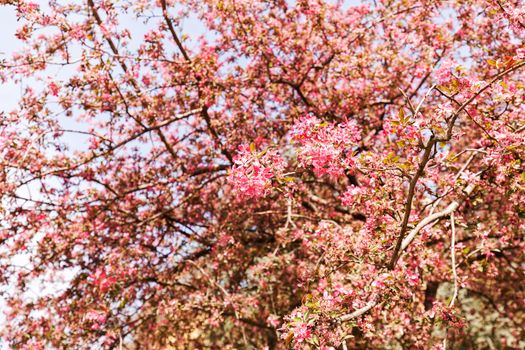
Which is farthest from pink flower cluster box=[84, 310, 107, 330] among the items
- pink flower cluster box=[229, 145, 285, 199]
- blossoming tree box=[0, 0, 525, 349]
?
Result: pink flower cluster box=[229, 145, 285, 199]

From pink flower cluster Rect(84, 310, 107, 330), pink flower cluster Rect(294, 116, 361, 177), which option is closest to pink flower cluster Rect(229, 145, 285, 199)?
pink flower cluster Rect(294, 116, 361, 177)

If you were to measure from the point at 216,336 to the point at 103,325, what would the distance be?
498 cm

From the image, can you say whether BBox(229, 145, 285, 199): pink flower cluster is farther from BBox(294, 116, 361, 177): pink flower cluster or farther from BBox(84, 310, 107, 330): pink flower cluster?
BBox(84, 310, 107, 330): pink flower cluster

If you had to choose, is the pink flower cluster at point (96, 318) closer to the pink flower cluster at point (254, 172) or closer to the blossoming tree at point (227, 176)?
the blossoming tree at point (227, 176)

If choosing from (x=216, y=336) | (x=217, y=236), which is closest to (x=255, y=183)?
(x=217, y=236)

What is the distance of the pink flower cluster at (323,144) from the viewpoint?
3.67m

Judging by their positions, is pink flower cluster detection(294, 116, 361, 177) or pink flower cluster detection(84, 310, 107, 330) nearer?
pink flower cluster detection(294, 116, 361, 177)

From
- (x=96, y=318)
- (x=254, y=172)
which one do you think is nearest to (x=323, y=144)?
(x=254, y=172)

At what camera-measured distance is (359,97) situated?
297 inches

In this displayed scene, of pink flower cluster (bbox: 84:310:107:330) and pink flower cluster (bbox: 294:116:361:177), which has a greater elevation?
pink flower cluster (bbox: 84:310:107:330)

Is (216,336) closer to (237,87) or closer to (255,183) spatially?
(237,87)

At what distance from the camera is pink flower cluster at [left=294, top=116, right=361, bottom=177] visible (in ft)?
12.0

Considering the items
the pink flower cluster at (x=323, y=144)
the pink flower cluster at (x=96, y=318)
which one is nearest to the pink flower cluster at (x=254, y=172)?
the pink flower cluster at (x=323, y=144)

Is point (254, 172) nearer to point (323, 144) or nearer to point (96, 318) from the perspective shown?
point (323, 144)
